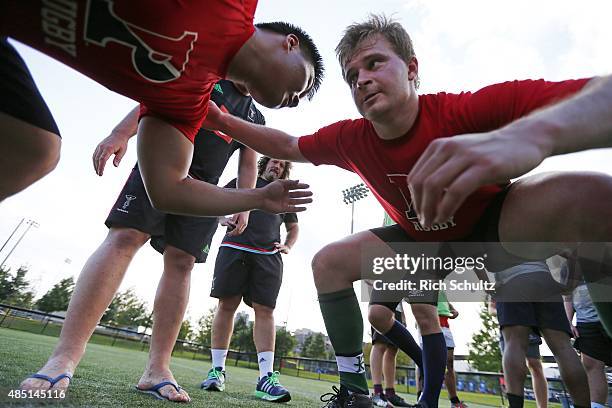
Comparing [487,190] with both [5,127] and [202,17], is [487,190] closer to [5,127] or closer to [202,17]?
[202,17]

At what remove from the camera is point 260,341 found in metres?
3.92

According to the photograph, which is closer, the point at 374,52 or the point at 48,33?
the point at 48,33

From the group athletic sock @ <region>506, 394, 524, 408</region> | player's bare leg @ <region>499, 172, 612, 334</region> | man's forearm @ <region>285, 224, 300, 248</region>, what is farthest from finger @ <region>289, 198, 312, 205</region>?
man's forearm @ <region>285, 224, 300, 248</region>

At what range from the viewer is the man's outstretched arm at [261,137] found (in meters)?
2.62

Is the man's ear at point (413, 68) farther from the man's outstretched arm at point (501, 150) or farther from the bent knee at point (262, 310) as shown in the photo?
the bent knee at point (262, 310)

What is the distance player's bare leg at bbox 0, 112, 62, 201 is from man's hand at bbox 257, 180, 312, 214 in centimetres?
105

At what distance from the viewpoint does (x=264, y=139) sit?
2.70 meters

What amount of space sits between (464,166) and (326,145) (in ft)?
6.35

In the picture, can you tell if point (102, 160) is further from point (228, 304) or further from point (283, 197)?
point (228, 304)

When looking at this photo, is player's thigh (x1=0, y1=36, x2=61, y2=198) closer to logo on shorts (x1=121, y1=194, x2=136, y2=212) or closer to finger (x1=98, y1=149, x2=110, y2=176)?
finger (x1=98, y1=149, x2=110, y2=176)

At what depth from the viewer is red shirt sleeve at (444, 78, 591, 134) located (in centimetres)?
161

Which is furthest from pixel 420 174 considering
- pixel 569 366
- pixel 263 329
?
pixel 263 329

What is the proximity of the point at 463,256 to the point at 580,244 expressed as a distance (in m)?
0.71

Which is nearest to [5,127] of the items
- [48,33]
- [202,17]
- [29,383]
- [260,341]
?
[48,33]
